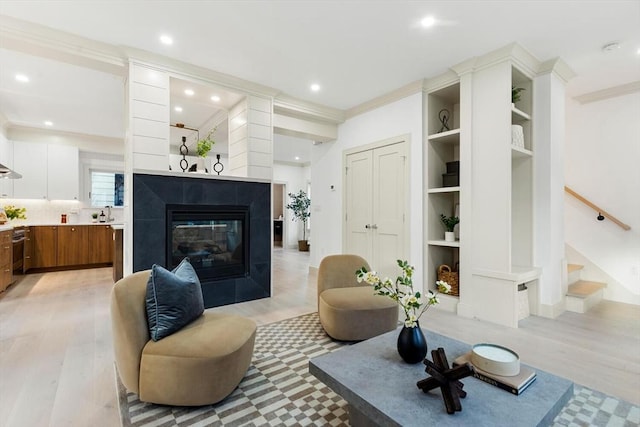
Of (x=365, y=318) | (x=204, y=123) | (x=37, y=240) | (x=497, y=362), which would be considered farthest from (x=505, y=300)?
(x=37, y=240)

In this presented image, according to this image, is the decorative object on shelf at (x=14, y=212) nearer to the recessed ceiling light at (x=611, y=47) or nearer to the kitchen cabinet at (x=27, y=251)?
the kitchen cabinet at (x=27, y=251)

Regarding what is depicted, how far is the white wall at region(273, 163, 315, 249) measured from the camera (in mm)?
9875

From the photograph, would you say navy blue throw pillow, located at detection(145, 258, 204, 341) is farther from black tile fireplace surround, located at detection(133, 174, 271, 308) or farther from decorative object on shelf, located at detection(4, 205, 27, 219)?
decorative object on shelf, located at detection(4, 205, 27, 219)

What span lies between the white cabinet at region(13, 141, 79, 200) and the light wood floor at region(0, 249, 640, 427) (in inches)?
92.7

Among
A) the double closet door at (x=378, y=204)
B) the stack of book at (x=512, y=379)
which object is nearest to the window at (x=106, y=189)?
the double closet door at (x=378, y=204)

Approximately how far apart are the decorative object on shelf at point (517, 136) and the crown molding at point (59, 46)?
4272 millimetres

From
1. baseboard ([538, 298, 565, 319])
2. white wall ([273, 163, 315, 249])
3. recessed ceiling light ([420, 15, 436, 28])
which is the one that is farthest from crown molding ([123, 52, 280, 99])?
white wall ([273, 163, 315, 249])

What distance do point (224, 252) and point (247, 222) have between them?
0.49 m

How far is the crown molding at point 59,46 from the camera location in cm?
271

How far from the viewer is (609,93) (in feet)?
13.5

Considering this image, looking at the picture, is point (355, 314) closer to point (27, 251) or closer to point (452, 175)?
point (452, 175)

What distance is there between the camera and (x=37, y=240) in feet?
18.8

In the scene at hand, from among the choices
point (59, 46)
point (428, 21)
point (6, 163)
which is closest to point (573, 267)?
point (428, 21)

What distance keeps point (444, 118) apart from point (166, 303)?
13.2ft
